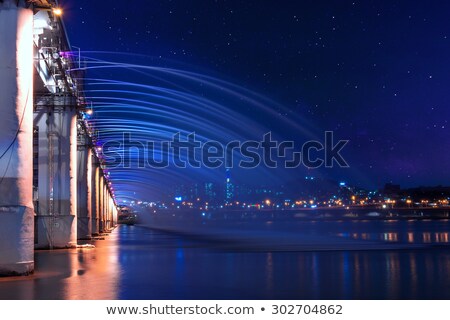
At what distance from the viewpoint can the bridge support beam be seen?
40.5m

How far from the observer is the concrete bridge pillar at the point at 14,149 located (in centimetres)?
2212

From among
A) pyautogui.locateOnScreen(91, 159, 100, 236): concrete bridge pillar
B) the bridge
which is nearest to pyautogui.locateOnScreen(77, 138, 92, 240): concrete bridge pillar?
the bridge

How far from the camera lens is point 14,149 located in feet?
73.0

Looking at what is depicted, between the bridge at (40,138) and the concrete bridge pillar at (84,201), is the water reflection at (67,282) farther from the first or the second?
the concrete bridge pillar at (84,201)

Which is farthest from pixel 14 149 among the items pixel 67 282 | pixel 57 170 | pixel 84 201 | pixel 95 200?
pixel 95 200

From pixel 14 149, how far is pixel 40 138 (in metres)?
19.7

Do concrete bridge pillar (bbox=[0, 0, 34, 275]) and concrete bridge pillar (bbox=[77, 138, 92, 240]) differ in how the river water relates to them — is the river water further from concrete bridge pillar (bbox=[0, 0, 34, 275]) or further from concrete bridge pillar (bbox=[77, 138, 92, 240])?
concrete bridge pillar (bbox=[77, 138, 92, 240])

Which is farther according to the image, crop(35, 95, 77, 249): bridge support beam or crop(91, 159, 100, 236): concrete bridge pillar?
crop(91, 159, 100, 236): concrete bridge pillar

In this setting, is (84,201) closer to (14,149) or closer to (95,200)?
(95,200)

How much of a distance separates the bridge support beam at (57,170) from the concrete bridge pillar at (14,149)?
17925 millimetres

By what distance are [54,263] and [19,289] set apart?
10161 mm

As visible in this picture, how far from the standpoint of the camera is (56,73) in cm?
4047

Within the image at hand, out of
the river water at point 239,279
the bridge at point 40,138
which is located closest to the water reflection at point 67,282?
the river water at point 239,279
